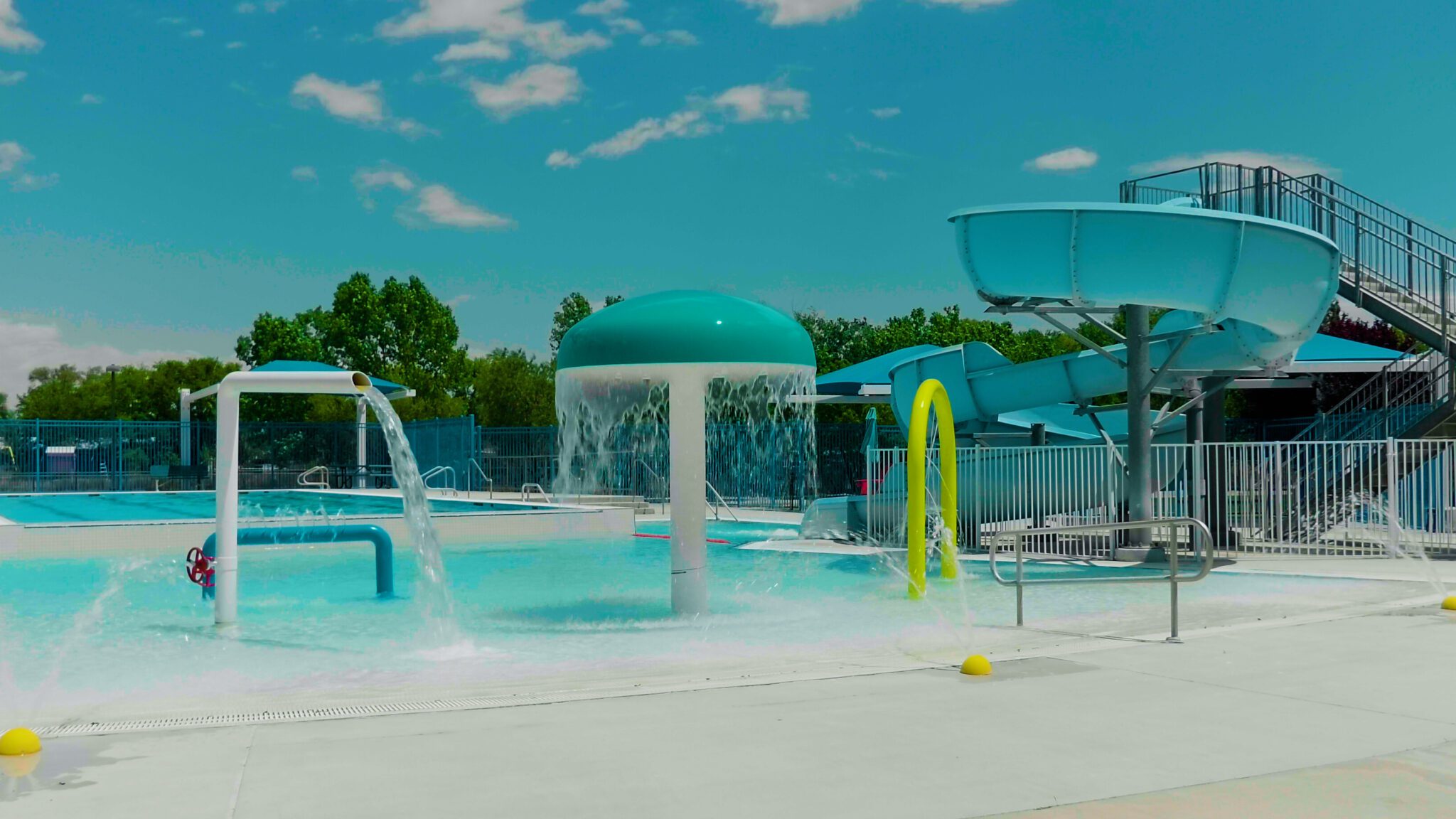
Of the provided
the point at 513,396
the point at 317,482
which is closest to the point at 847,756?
the point at 317,482

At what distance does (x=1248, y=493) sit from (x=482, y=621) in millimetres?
10336

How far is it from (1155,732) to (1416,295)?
593 inches

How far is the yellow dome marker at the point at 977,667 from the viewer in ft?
24.4

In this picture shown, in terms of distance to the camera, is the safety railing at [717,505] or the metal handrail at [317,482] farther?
the metal handrail at [317,482]

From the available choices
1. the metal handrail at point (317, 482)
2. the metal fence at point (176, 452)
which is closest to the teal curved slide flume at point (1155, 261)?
the metal fence at point (176, 452)

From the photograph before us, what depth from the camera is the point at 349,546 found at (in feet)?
71.3

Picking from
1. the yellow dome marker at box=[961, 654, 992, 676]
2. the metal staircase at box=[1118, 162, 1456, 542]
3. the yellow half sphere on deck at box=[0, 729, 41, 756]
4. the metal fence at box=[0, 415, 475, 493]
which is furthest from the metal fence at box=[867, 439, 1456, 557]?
the metal fence at box=[0, 415, 475, 493]

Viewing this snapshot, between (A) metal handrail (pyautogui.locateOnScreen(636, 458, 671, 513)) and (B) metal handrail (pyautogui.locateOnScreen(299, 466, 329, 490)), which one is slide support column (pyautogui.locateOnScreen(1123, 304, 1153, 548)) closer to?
(A) metal handrail (pyautogui.locateOnScreen(636, 458, 671, 513))

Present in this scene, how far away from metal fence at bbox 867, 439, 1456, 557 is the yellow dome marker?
7.98 meters

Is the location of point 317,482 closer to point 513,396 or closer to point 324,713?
point 513,396

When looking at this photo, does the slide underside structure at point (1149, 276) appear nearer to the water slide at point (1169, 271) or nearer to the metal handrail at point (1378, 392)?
the water slide at point (1169, 271)

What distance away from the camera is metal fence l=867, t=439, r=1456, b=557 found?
15750 millimetres

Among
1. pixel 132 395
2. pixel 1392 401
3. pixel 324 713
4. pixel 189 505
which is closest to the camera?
pixel 324 713

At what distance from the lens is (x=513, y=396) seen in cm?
6344
